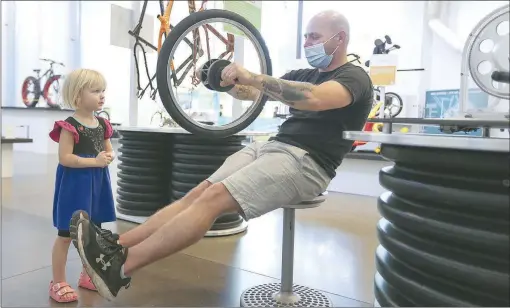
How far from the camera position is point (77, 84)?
1.88m

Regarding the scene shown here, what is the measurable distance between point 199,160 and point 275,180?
155 centimetres

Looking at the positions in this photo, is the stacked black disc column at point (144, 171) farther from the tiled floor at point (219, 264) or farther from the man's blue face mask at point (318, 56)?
the man's blue face mask at point (318, 56)

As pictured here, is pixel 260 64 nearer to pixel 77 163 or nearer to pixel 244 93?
pixel 244 93

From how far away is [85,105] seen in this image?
1.90m

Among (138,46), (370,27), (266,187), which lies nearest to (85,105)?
(266,187)

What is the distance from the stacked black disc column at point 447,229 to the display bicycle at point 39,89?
26.4ft

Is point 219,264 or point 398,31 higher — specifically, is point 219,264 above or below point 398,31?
below

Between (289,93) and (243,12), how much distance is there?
173cm

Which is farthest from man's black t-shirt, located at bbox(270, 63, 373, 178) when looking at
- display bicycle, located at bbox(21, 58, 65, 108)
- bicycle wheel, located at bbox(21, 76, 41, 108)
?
bicycle wheel, located at bbox(21, 76, 41, 108)

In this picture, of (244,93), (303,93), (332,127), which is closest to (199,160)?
(244,93)

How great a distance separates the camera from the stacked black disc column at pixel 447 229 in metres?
1.00

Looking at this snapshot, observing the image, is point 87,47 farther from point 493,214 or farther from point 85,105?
point 493,214

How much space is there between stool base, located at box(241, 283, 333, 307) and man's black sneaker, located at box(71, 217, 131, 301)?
64 cm

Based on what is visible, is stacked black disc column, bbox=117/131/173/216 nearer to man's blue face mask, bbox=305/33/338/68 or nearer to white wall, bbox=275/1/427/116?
man's blue face mask, bbox=305/33/338/68
